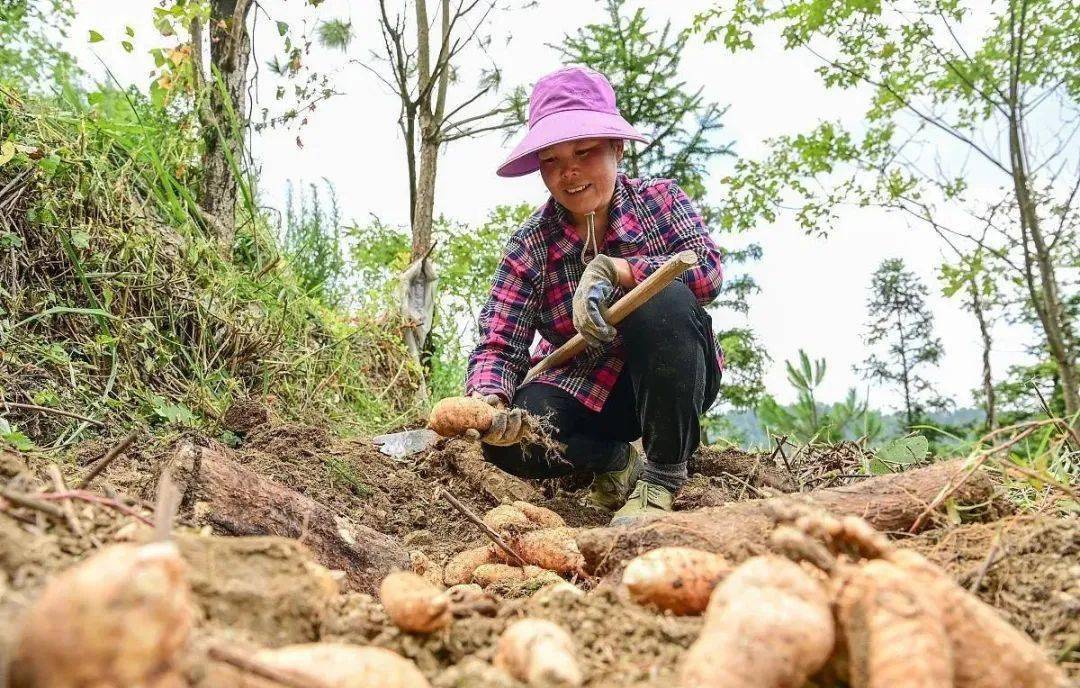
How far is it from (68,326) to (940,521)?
310 cm

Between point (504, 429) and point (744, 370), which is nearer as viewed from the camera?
point (504, 429)

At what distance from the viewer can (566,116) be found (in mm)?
2623

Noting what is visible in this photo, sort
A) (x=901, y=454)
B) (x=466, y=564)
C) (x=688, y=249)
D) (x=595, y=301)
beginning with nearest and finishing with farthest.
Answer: (x=466, y=564) < (x=595, y=301) < (x=688, y=249) < (x=901, y=454)

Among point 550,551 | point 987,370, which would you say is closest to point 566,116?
point 550,551

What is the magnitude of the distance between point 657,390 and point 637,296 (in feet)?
1.10

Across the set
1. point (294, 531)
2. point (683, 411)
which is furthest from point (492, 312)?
point (294, 531)

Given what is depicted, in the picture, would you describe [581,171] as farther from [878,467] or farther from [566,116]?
[878,467]

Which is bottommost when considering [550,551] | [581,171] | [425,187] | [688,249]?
[550,551]

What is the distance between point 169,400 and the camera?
3148 mm

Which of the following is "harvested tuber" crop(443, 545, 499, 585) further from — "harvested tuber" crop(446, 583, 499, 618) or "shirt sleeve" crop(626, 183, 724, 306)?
"shirt sleeve" crop(626, 183, 724, 306)

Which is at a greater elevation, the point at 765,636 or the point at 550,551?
the point at 765,636

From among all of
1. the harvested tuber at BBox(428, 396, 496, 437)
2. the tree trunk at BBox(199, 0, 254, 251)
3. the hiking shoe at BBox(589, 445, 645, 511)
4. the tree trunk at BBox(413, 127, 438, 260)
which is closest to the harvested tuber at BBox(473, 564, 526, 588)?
the harvested tuber at BBox(428, 396, 496, 437)

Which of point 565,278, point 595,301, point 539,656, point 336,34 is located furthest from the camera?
point 336,34

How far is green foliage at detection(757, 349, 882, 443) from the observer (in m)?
5.81
